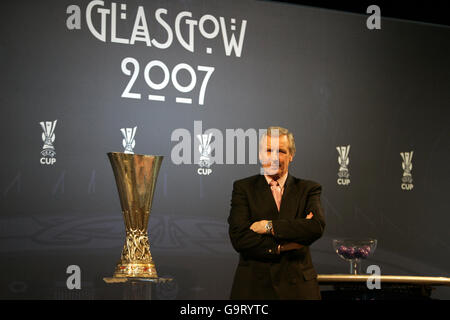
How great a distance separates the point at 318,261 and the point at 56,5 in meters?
2.52

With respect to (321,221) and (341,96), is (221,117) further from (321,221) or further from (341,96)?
(321,221)

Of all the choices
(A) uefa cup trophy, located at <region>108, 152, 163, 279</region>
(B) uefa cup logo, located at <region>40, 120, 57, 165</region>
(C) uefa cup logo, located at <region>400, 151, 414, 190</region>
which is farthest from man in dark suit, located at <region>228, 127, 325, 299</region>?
(C) uefa cup logo, located at <region>400, 151, 414, 190</region>

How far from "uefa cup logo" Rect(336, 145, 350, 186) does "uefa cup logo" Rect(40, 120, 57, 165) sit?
6.78 feet

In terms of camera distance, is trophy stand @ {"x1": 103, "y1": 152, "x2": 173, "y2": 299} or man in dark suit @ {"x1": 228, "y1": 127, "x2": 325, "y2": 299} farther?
trophy stand @ {"x1": 103, "y1": 152, "x2": 173, "y2": 299}

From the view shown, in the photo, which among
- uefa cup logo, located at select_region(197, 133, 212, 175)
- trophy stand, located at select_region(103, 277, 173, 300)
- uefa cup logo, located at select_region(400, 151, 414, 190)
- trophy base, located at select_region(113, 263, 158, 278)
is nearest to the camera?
trophy stand, located at select_region(103, 277, 173, 300)

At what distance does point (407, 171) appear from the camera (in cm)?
479

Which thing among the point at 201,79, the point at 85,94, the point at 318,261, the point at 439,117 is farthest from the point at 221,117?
the point at 439,117

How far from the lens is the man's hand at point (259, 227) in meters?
2.32

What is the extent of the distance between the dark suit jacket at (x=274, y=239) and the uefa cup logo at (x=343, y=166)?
7.25 feet

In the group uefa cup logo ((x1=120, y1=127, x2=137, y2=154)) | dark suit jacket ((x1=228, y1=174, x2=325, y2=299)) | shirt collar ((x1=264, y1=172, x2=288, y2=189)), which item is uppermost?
uefa cup logo ((x1=120, y1=127, x2=137, y2=154))

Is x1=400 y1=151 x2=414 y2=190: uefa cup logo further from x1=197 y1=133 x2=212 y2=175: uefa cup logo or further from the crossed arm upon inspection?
the crossed arm

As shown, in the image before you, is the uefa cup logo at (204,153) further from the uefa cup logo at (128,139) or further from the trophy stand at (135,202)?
the trophy stand at (135,202)

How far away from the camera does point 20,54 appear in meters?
3.89

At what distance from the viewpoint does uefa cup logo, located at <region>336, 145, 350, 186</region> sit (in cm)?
461
